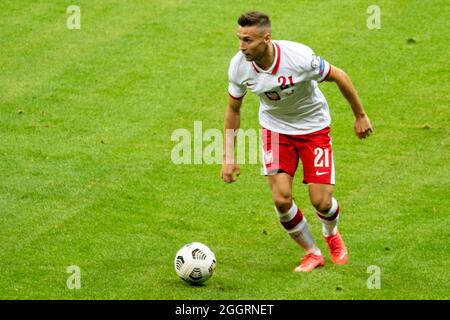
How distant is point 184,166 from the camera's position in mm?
15930

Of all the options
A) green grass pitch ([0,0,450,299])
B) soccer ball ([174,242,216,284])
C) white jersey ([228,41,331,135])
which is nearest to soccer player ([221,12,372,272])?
white jersey ([228,41,331,135])

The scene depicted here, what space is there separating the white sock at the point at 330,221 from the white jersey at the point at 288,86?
0.84 meters

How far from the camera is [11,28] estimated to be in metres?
20.1

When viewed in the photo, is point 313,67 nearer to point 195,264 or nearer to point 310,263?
point 310,263

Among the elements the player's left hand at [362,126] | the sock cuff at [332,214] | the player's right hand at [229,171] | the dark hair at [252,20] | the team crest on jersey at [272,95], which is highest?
the dark hair at [252,20]

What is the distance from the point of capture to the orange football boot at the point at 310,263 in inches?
486

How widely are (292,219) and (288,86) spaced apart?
4.64 feet

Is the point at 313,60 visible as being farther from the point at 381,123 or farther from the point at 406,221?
the point at 381,123

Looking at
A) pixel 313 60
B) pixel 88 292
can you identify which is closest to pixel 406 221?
pixel 313 60

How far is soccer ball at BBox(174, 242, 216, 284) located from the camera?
38.8 feet

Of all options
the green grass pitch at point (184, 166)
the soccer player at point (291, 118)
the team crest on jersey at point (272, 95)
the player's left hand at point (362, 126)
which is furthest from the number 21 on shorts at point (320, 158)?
the green grass pitch at point (184, 166)

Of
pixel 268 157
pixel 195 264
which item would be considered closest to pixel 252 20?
pixel 268 157

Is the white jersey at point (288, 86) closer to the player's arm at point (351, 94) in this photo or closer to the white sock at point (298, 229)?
the player's arm at point (351, 94)

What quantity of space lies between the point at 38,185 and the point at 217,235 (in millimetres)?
2716
